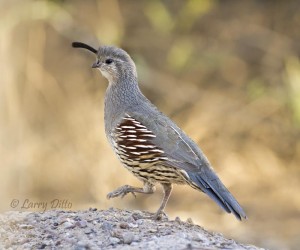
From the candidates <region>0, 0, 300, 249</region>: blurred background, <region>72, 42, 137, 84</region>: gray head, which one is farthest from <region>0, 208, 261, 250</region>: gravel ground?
<region>0, 0, 300, 249</region>: blurred background

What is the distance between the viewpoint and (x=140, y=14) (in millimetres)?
12852

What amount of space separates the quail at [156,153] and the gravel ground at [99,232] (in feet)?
0.96

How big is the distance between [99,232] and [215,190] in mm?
928

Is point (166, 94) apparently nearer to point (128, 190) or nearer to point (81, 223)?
point (128, 190)

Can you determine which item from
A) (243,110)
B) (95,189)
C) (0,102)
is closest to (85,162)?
(95,189)

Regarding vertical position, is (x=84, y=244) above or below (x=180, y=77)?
below

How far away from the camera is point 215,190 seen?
6.34m

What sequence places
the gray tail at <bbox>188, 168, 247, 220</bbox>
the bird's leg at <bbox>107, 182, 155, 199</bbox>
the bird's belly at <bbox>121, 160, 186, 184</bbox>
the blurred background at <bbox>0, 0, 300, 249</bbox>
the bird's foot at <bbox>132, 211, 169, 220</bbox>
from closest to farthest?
1. the gray tail at <bbox>188, 168, 247, 220</bbox>
2. the bird's foot at <bbox>132, 211, 169, 220</bbox>
3. the bird's belly at <bbox>121, 160, 186, 184</bbox>
4. the bird's leg at <bbox>107, 182, 155, 199</bbox>
5. the blurred background at <bbox>0, 0, 300, 249</bbox>

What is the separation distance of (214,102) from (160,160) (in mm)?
6147

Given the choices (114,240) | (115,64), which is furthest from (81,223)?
(115,64)

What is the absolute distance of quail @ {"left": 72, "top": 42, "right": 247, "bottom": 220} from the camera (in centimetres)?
640

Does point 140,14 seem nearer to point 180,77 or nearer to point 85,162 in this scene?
point 180,77

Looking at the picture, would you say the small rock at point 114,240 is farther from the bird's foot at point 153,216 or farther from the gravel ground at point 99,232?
the bird's foot at point 153,216

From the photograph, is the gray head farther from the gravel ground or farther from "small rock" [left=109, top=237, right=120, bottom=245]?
"small rock" [left=109, top=237, right=120, bottom=245]
